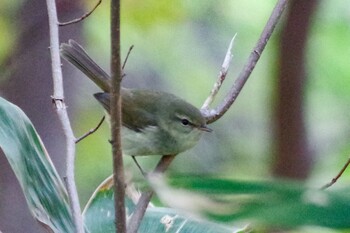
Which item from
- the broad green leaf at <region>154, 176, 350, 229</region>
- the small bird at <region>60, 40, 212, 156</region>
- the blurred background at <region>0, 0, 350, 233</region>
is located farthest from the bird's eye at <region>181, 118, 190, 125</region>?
the broad green leaf at <region>154, 176, 350, 229</region>

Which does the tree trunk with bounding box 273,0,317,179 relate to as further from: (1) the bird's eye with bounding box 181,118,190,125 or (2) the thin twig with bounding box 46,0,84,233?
(2) the thin twig with bounding box 46,0,84,233

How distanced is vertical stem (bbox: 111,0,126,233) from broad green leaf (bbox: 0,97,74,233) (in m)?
0.15

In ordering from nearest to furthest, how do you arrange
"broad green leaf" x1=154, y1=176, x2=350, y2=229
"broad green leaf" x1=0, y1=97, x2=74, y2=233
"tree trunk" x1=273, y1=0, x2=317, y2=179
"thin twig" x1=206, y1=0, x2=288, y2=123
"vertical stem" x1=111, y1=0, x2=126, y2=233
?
"broad green leaf" x1=154, y1=176, x2=350, y2=229 → "vertical stem" x1=111, y1=0, x2=126, y2=233 → "broad green leaf" x1=0, y1=97, x2=74, y2=233 → "thin twig" x1=206, y1=0, x2=288, y2=123 → "tree trunk" x1=273, y1=0, x2=317, y2=179

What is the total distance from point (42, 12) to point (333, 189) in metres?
2.35

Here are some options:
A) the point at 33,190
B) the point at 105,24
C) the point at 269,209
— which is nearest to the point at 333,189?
the point at 269,209

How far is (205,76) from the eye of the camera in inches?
150

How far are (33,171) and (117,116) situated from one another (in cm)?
31

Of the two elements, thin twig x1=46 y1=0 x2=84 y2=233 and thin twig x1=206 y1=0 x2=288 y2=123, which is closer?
thin twig x1=46 y1=0 x2=84 y2=233

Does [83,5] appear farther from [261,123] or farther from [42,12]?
[261,123]

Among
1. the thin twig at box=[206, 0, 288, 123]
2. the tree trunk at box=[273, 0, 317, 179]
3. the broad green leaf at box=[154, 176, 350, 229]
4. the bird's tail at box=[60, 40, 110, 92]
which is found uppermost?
the tree trunk at box=[273, 0, 317, 179]

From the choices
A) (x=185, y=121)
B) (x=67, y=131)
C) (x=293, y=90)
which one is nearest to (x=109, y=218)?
(x=67, y=131)

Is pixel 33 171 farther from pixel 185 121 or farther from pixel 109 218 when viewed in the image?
pixel 185 121

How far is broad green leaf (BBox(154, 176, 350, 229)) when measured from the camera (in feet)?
0.86

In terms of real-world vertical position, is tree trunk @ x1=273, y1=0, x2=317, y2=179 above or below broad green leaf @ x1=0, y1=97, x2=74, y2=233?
above
